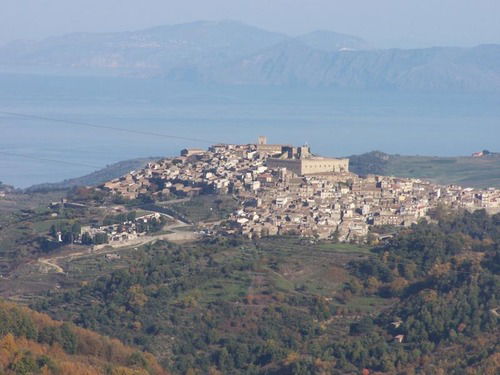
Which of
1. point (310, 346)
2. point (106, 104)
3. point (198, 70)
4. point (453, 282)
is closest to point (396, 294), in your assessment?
point (453, 282)

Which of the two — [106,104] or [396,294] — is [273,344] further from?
[106,104]

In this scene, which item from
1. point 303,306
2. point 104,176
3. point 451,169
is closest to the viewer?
point 303,306

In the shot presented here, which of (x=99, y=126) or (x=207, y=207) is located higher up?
(x=99, y=126)

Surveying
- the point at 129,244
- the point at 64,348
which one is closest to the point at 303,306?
the point at 64,348

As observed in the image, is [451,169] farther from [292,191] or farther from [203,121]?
[203,121]

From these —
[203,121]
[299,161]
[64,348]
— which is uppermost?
[203,121]

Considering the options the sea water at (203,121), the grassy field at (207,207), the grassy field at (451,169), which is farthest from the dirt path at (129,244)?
the sea water at (203,121)

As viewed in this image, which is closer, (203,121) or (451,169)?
(451,169)
